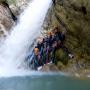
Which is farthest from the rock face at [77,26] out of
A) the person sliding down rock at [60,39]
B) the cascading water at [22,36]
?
the cascading water at [22,36]

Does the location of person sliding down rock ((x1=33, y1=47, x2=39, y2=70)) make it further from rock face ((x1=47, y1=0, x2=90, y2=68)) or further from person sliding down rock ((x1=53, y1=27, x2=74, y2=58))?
rock face ((x1=47, y1=0, x2=90, y2=68))

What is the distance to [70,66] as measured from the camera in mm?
23391

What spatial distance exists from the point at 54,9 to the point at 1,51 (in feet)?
14.4

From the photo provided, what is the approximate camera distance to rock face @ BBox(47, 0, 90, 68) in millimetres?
23219

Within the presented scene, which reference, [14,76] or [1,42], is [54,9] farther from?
[14,76]

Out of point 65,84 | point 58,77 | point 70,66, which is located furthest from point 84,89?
point 70,66

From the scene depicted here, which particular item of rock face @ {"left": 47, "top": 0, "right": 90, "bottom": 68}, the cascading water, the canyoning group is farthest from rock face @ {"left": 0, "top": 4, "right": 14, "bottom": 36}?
rock face @ {"left": 47, "top": 0, "right": 90, "bottom": 68}

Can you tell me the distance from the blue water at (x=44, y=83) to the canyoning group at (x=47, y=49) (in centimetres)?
229

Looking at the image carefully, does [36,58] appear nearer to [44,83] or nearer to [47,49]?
[47,49]

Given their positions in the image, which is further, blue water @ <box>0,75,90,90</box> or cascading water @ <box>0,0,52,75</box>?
cascading water @ <box>0,0,52,75</box>

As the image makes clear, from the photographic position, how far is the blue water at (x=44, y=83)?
19.4 m

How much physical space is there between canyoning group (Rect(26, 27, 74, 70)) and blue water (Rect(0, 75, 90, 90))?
7.53 feet

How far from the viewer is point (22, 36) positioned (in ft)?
84.6

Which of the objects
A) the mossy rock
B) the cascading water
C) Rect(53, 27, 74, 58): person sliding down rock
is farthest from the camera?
the cascading water
